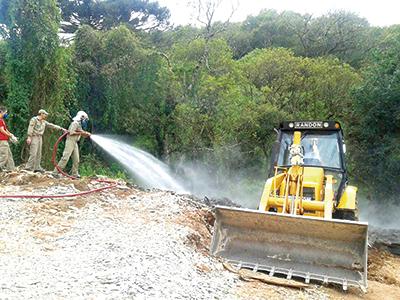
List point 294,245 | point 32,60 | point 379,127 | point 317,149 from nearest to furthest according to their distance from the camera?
point 294,245
point 317,149
point 32,60
point 379,127

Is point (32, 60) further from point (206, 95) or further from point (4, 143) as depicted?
point (206, 95)

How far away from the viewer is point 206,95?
21859 millimetres

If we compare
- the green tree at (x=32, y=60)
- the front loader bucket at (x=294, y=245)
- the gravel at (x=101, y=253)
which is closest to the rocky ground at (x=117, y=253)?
the gravel at (x=101, y=253)

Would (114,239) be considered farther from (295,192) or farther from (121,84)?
(121,84)

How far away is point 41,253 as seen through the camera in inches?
250

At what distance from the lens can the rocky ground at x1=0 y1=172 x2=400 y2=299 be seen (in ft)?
17.8

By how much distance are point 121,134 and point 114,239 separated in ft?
56.9

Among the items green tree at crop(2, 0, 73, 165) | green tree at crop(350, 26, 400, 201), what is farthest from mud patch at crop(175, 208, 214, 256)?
green tree at crop(350, 26, 400, 201)

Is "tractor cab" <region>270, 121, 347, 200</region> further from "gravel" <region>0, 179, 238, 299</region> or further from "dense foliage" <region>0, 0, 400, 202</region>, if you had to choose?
"dense foliage" <region>0, 0, 400, 202</region>

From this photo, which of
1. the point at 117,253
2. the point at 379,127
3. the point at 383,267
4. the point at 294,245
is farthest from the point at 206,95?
the point at 117,253

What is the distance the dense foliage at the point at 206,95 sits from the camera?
18.8 metres

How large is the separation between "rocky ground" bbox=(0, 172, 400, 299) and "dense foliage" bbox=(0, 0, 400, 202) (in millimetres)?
9753

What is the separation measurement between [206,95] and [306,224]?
49.7 feet

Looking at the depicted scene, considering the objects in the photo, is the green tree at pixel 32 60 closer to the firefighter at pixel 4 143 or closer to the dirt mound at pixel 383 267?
the firefighter at pixel 4 143
